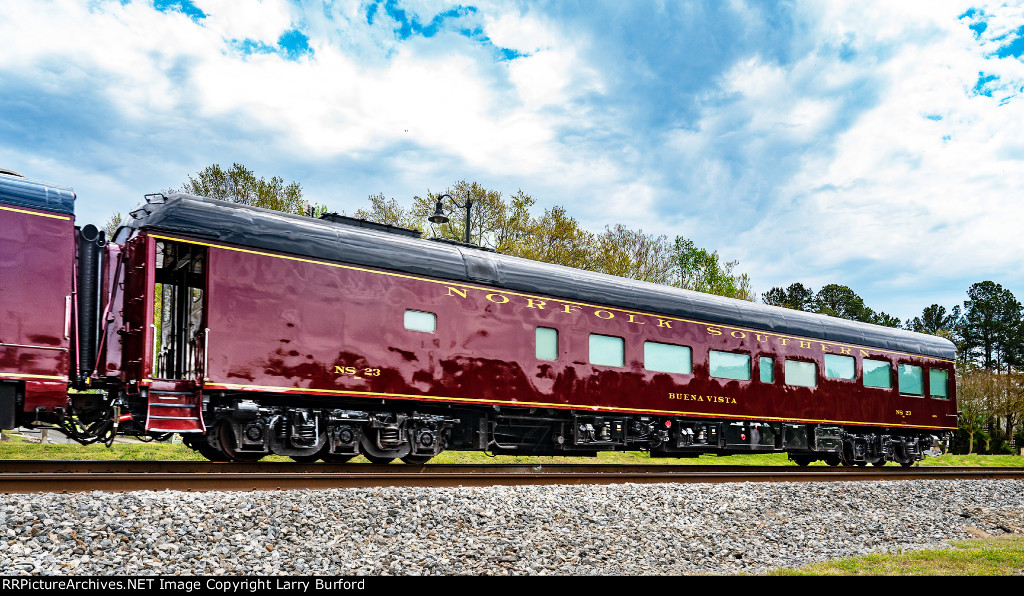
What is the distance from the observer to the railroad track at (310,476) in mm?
7805

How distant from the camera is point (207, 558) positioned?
607 centimetres

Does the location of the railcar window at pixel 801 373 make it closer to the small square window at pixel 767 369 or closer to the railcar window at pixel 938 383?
the small square window at pixel 767 369

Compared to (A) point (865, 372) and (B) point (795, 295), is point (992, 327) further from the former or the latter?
(A) point (865, 372)

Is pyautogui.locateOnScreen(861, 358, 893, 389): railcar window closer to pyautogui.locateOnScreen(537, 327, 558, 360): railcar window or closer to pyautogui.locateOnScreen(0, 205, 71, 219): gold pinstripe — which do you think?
pyautogui.locateOnScreen(537, 327, 558, 360): railcar window

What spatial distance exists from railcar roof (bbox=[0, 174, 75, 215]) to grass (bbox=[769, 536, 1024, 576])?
29.4 ft

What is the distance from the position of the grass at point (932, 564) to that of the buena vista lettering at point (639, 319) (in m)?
6.40

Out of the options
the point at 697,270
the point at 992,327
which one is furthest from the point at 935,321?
the point at 697,270

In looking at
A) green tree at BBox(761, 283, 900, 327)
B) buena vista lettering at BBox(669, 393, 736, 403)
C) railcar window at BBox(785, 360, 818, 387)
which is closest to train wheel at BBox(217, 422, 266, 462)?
buena vista lettering at BBox(669, 393, 736, 403)

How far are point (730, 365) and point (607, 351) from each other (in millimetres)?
3219

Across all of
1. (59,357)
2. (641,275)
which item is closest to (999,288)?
(641,275)

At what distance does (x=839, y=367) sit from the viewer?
17.5 metres

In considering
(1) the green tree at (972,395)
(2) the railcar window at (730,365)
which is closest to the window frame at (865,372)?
(2) the railcar window at (730,365)

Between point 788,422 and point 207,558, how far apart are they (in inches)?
519

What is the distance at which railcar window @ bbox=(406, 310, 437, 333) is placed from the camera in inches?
462
